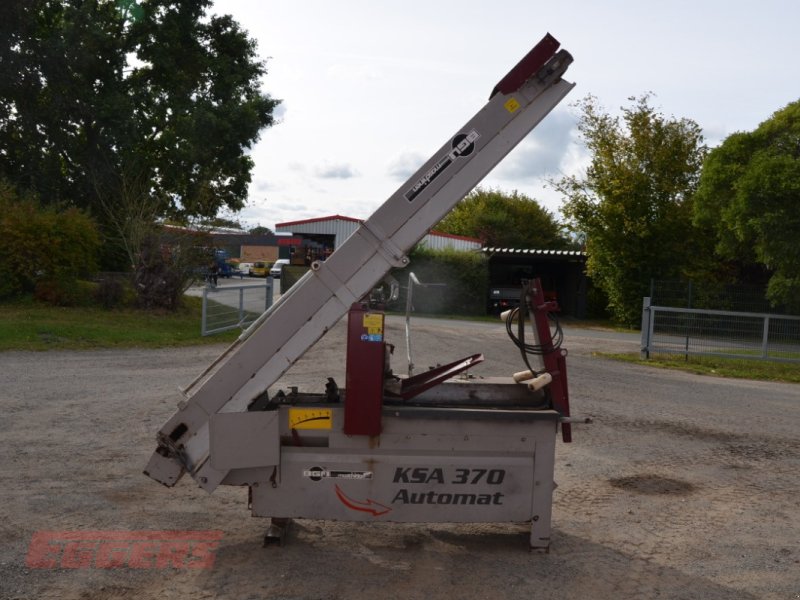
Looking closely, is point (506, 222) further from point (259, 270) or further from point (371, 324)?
point (371, 324)

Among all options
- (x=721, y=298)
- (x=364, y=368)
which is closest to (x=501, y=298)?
(x=721, y=298)

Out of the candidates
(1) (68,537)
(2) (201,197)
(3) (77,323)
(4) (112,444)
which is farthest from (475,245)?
(1) (68,537)

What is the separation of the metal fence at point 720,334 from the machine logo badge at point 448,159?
Answer: 12.7 m

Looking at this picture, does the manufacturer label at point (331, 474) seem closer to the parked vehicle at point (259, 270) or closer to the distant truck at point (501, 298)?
the distant truck at point (501, 298)

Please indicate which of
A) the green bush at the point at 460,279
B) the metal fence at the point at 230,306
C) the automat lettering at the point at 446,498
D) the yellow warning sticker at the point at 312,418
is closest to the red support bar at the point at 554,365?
the automat lettering at the point at 446,498

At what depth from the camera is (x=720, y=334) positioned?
16828 millimetres

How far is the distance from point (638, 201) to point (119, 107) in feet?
61.1

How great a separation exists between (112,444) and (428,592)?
4415 mm

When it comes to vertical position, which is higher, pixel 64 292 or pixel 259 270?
pixel 259 270

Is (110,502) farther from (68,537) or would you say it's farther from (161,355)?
(161,355)

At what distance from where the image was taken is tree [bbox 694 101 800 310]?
1745 cm

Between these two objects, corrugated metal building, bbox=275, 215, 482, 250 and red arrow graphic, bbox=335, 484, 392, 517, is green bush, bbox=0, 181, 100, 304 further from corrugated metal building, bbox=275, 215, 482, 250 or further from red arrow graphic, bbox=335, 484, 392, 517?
corrugated metal building, bbox=275, 215, 482, 250

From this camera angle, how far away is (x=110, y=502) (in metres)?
5.97

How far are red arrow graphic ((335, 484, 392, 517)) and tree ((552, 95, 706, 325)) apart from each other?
25.3 metres
